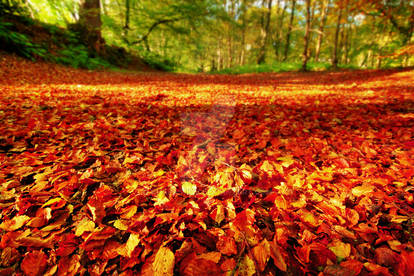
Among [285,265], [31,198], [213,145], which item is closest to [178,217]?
[285,265]

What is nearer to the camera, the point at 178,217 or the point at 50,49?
the point at 178,217

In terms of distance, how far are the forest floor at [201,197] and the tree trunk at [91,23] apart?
8.47 meters

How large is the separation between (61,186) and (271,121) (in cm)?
244

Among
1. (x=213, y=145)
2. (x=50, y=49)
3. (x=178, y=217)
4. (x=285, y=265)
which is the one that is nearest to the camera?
(x=285, y=265)

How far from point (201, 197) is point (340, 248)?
753mm

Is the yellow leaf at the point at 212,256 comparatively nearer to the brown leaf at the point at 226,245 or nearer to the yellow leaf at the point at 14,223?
the brown leaf at the point at 226,245

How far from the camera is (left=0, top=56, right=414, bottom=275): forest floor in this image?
82 centimetres

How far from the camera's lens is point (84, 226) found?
0.95 metres

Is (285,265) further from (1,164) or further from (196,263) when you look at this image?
(1,164)

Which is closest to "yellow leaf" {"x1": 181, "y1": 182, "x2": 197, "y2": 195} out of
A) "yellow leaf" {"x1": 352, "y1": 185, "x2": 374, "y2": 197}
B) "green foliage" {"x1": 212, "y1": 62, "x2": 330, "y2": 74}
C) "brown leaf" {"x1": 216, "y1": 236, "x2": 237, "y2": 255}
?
"brown leaf" {"x1": 216, "y1": 236, "x2": 237, "y2": 255}

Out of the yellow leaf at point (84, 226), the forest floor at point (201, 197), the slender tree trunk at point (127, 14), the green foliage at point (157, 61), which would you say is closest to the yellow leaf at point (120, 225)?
the forest floor at point (201, 197)

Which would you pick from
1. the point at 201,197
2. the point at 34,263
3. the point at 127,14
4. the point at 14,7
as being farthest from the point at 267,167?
the point at 127,14

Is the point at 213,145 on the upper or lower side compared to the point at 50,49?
lower

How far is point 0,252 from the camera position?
0.81 meters
